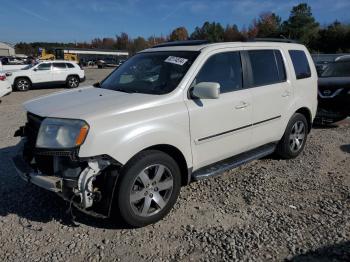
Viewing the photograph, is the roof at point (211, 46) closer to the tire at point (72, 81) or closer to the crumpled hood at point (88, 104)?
the crumpled hood at point (88, 104)

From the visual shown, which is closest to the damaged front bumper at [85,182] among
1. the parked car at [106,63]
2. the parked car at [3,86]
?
the parked car at [3,86]

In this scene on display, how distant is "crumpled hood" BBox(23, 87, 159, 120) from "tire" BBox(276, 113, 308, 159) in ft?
8.59

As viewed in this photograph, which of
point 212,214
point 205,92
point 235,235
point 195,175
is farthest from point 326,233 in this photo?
point 205,92

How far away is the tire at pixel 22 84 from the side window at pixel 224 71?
16.3 m

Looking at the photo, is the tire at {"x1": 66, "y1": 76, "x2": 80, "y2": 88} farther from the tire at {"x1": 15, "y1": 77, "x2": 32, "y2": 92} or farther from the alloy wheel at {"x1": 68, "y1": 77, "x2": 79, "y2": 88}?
the tire at {"x1": 15, "y1": 77, "x2": 32, "y2": 92}

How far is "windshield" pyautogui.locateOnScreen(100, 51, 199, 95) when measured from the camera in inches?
159

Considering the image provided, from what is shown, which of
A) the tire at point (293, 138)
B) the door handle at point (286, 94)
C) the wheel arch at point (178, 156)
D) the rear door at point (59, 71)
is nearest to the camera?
the wheel arch at point (178, 156)

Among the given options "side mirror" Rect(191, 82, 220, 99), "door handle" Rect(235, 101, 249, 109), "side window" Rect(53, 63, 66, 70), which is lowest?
"door handle" Rect(235, 101, 249, 109)

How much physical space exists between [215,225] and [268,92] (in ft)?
6.89

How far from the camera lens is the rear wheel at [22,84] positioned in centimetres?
1811

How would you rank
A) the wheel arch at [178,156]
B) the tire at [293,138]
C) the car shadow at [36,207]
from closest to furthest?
the wheel arch at [178,156] < the car shadow at [36,207] < the tire at [293,138]

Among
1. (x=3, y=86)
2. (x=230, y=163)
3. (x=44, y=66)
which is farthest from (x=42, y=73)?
(x=230, y=163)

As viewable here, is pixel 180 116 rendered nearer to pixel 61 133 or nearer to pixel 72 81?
pixel 61 133

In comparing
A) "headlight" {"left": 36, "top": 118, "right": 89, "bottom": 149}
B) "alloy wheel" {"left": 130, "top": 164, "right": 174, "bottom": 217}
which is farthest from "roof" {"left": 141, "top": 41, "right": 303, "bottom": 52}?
"headlight" {"left": 36, "top": 118, "right": 89, "bottom": 149}
